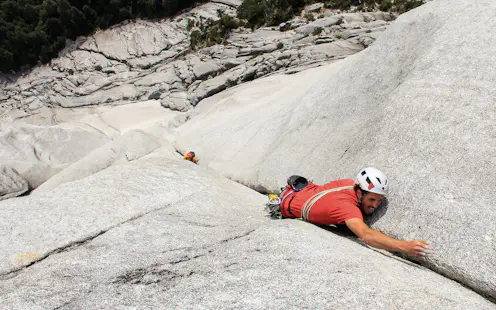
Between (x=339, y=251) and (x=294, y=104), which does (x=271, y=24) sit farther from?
(x=339, y=251)

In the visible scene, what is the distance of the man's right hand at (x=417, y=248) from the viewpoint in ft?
13.0

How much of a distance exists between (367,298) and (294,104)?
24.5ft

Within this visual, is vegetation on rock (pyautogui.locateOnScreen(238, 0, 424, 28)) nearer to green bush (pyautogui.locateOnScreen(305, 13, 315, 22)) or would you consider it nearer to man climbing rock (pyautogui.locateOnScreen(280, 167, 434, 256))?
green bush (pyautogui.locateOnScreen(305, 13, 315, 22))

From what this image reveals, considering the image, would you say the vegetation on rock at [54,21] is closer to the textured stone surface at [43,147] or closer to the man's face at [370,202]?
the textured stone surface at [43,147]

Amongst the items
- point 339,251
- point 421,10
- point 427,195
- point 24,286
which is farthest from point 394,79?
point 24,286

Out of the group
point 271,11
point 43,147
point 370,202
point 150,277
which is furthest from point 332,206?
point 271,11

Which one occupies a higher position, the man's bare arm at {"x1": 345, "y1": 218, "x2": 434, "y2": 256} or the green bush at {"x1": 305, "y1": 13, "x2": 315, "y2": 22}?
the green bush at {"x1": 305, "y1": 13, "x2": 315, "y2": 22}

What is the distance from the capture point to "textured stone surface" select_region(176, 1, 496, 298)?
416cm

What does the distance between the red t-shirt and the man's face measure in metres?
0.14

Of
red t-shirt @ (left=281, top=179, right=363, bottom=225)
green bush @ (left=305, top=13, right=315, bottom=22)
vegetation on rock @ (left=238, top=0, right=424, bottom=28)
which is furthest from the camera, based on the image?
green bush @ (left=305, top=13, right=315, bottom=22)

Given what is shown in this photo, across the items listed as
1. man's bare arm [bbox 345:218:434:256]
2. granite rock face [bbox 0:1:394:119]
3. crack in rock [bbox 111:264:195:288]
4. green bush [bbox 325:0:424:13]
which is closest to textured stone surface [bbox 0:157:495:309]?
crack in rock [bbox 111:264:195:288]

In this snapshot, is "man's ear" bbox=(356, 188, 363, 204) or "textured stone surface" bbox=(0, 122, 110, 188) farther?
"textured stone surface" bbox=(0, 122, 110, 188)

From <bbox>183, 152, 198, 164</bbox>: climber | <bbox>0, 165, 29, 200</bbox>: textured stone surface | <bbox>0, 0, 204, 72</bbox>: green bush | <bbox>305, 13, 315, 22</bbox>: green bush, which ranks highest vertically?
<bbox>0, 0, 204, 72</bbox>: green bush

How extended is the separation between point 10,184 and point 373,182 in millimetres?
11182
